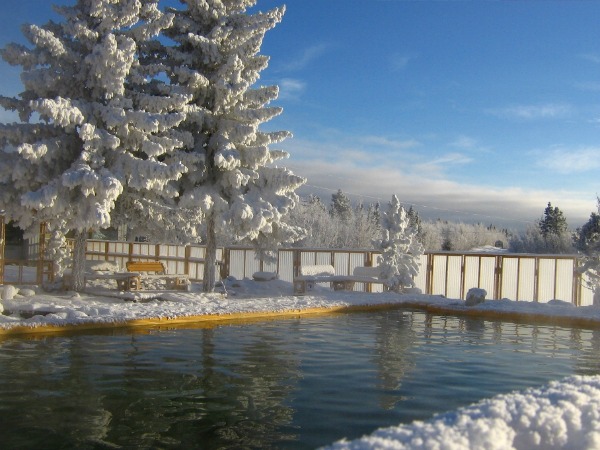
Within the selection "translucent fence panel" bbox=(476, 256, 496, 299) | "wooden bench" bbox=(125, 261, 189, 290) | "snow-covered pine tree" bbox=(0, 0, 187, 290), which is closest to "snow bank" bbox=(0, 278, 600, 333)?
"wooden bench" bbox=(125, 261, 189, 290)

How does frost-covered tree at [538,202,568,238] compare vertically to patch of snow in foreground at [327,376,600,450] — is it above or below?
above

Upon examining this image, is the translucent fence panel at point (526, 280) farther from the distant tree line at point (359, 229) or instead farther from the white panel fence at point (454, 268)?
the distant tree line at point (359, 229)

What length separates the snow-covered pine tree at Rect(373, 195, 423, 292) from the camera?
17734 millimetres

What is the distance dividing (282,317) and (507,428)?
32.8ft

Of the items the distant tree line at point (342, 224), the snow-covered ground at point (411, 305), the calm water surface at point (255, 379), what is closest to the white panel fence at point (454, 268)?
the snow-covered ground at point (411, 305)

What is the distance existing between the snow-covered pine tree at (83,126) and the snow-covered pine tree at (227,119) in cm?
Answer: 108

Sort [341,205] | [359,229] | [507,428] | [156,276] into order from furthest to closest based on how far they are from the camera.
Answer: [341,205]
[359,229]
[156,276]
[507,428]

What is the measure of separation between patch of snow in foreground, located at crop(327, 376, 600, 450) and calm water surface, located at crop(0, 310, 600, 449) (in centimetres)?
164

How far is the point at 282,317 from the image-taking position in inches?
535

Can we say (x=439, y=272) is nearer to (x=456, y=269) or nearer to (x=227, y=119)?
(x=456, y=269)

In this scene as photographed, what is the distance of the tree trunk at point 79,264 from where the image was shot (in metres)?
15.0

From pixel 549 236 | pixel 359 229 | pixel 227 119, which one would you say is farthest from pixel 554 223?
pixel 227 119

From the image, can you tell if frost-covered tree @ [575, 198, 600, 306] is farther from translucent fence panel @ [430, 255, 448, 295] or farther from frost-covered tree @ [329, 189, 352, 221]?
frost-covered tree @ [329, 189, 352, 221]

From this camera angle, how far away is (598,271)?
48.3 feet
